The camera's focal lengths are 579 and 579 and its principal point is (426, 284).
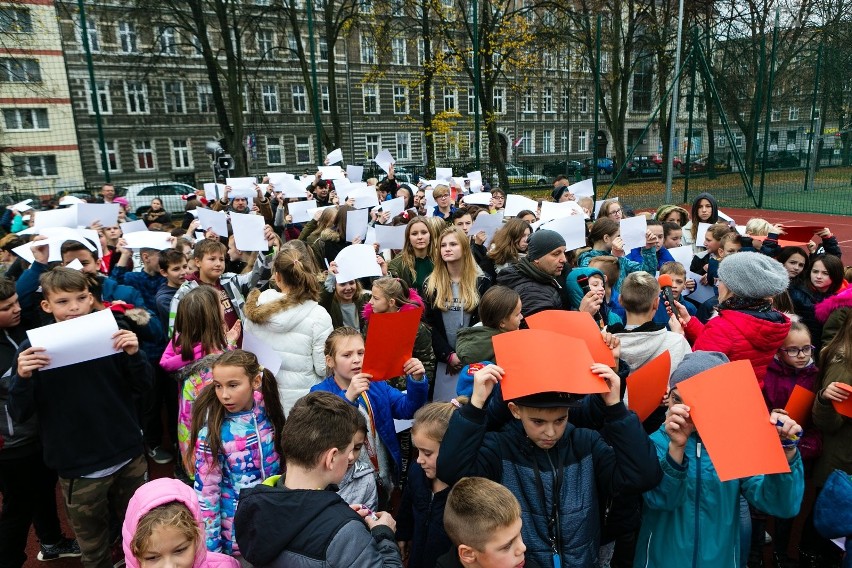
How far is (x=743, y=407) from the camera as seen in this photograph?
1984 mm

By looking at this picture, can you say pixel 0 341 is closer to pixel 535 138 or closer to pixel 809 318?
pixel 809 318

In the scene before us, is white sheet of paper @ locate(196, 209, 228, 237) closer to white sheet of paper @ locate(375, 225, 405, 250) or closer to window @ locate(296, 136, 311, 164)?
white sheet of paper @ locate(375, 225, 405, 250)

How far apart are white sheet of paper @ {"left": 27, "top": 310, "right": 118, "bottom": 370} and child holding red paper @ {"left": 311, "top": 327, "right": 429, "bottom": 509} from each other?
41.4 inches

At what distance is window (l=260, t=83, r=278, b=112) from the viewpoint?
37.6 metres

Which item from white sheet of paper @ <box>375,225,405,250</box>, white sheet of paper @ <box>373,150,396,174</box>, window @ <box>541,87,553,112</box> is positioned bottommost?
white sheet of paper @ <box>375,225,405,250</box>

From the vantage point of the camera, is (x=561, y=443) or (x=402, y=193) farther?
(x=402, y=193)

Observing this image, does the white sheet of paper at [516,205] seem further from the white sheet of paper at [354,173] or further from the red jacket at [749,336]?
the red jacket at [749,336]

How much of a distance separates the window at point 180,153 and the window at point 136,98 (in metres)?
2.37

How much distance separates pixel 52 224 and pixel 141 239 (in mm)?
1583

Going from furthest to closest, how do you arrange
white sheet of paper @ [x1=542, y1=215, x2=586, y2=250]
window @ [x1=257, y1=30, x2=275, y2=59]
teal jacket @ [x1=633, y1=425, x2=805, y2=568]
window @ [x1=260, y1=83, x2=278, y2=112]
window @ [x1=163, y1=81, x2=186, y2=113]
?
window @ [x1=260, y1=83, x2=278, y2=112] → window @ [x1=163, y1=81, x2=186, y2=113] → window @ [x1=257, y1=30, x2=275, y2=59] → white sheet of paper @ [x1=542, y1=215, x2=586, y2=250] → teal jacket @ [x1=633, y1=425, x2=805, y2=568]

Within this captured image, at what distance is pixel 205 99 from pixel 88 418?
36591mm

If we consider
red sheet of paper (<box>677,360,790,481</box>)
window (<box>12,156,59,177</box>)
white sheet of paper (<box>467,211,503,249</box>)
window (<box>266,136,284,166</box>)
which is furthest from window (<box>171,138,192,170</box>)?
red sheet of paper (<box>677,360,790,481</box>)

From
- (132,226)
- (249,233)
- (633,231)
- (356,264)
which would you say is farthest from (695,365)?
(132,226)

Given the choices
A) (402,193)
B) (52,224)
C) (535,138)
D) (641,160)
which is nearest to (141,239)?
(52,224)
